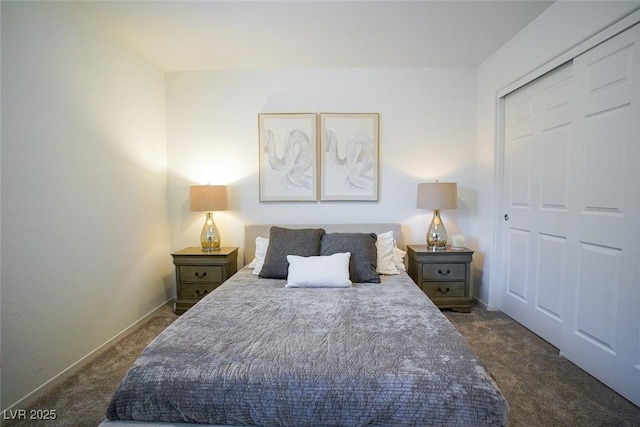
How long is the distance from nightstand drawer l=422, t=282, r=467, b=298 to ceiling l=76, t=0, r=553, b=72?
7.45 feet

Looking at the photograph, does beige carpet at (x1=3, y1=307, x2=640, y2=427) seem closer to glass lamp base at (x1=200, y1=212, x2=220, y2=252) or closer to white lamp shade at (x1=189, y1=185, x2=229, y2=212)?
glass lamp base at (x1=200, y1=212, x2=220, y2=252)

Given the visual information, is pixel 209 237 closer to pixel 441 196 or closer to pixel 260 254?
pixel 260 254

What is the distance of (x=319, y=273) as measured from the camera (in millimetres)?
2059

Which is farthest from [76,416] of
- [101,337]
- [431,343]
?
[431,343]

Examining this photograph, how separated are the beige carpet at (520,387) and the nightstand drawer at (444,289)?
15.9 inches

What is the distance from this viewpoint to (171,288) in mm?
3180

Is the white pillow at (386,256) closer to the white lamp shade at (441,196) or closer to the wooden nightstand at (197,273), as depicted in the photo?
the white lamp shade at (441,196)

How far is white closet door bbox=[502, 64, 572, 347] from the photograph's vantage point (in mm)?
2090

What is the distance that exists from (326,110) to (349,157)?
22.7 inches

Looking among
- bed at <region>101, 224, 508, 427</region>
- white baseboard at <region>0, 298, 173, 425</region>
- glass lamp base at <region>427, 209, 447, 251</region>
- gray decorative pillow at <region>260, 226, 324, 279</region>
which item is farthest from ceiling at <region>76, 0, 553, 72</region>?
white baseboard at <region>0, 298, 173, 425</region>

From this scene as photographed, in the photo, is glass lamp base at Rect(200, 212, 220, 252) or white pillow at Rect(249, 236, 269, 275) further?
glass lamp base at Rect(200, 212, 220, 252)

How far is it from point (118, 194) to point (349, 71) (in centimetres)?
257

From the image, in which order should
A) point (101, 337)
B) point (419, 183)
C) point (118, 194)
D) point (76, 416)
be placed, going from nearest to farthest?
point (76, 416) < point (101, 337) < point (118, 194) < point (419, 183)

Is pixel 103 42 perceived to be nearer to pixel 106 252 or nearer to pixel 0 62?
pixel 0 62
